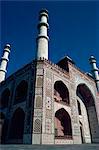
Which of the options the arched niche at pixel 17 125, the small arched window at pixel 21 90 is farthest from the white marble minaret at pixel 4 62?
the arched niche at pixel 17 125

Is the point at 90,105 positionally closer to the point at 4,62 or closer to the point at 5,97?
the point at 5,97

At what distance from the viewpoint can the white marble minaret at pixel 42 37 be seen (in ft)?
62.2

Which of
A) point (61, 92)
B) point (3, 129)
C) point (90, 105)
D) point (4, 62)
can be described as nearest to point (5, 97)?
point (3, 129)

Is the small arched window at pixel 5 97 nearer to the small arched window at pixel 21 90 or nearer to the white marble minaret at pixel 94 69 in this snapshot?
the small arched window at pixel 21 90

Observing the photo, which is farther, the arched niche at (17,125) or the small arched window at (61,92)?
the small arched window at (61,92)

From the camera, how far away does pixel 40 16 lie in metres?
22.8

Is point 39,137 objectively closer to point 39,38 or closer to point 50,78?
point 50,78

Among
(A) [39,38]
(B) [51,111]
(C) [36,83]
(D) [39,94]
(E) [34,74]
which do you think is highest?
(A) [39,38]

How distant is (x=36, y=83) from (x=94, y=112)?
39.6 feet

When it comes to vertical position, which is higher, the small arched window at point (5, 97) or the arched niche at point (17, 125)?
the small arched window at point (5, 97)

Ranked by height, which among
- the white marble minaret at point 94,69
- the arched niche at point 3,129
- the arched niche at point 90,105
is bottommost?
the arched niche at point 3,129

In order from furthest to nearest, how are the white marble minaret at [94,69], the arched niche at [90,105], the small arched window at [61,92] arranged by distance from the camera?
the white marble minaret at [94,69], the arched niche at [90,105], the small arched window at [61,92]

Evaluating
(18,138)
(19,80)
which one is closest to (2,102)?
(19,80)

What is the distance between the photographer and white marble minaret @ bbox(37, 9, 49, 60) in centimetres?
1896
